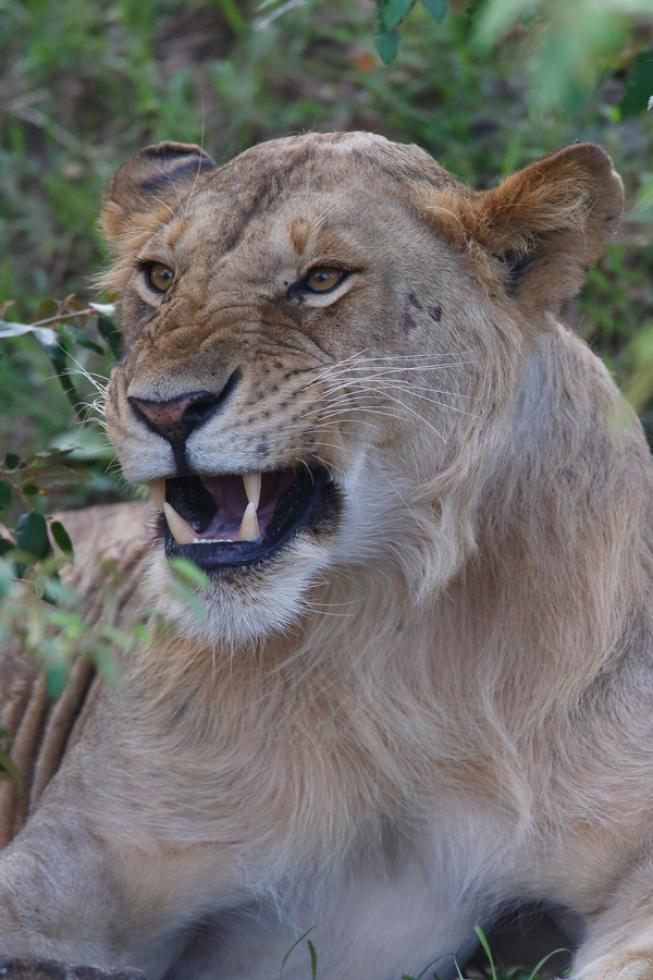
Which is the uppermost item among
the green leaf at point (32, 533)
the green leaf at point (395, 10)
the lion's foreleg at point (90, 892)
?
the green leaf at point (395, 10)

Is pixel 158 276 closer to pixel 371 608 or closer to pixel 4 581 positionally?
pixel 371 608

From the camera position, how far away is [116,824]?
3.04 metres

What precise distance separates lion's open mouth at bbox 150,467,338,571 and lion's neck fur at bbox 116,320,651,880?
287 millimetres

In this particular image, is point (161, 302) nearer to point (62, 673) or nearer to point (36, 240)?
point (62, 673)

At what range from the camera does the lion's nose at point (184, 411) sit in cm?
245

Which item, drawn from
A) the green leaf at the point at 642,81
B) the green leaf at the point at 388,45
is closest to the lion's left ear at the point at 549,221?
the green leaf at the point at 642,81

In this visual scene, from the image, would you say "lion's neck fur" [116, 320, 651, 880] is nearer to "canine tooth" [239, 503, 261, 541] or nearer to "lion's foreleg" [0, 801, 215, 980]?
"lion's foreleg" [0, 801, 215, 980]

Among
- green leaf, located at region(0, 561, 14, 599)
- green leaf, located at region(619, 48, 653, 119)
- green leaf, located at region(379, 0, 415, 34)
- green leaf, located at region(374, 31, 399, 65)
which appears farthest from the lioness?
green leaf, located at region(0, 561, 14, 599)

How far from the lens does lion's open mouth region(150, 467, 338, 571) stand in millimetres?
2574

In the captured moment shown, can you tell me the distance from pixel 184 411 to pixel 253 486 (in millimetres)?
192

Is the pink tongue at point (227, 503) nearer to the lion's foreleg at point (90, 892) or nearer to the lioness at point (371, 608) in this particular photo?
the lioness at point (371, 608)

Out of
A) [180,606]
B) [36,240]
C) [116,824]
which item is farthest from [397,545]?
[36,240]

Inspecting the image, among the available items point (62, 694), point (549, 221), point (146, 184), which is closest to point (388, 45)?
point (146, 184)

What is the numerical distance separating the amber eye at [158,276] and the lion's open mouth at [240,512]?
0.44 metres
